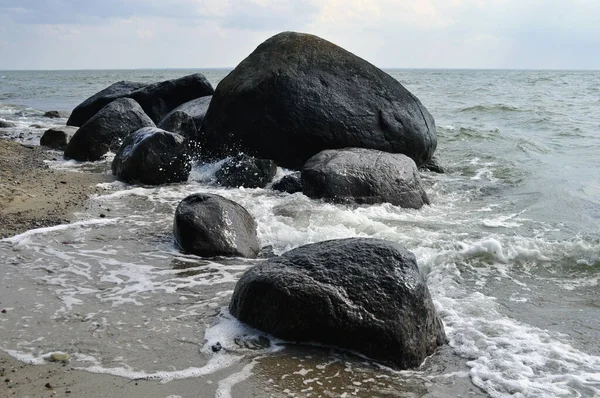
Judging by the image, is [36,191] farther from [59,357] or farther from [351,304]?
[351,304]

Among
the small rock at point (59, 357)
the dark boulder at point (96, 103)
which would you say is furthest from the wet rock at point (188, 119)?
the small rock at point (59, 357)

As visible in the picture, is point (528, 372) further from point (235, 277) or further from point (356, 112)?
point (356, 112)

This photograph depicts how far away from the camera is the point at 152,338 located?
4.22 meters

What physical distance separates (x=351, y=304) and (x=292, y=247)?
2379 mm

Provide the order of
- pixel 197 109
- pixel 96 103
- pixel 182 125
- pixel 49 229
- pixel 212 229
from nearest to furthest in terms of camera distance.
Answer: pixel 212 229 → pixel 49 229 → pixel 182 125 → pixel 197 109 → pixel 96 103

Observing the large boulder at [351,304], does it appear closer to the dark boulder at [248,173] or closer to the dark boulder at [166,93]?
the dark boulder at [248,173]

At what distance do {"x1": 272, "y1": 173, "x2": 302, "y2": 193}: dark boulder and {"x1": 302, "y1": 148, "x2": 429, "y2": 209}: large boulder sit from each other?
0.72ft

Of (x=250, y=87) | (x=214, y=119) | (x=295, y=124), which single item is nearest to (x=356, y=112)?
(x=295, y=124)

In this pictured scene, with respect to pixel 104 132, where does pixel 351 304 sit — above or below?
below

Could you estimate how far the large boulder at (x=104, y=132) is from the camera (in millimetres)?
11227

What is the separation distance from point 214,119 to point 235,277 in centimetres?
583

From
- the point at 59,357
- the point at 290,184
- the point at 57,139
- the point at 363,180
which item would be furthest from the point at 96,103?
the point at 59,357

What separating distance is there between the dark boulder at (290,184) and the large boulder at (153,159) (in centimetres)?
165

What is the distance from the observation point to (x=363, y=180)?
8523mm
